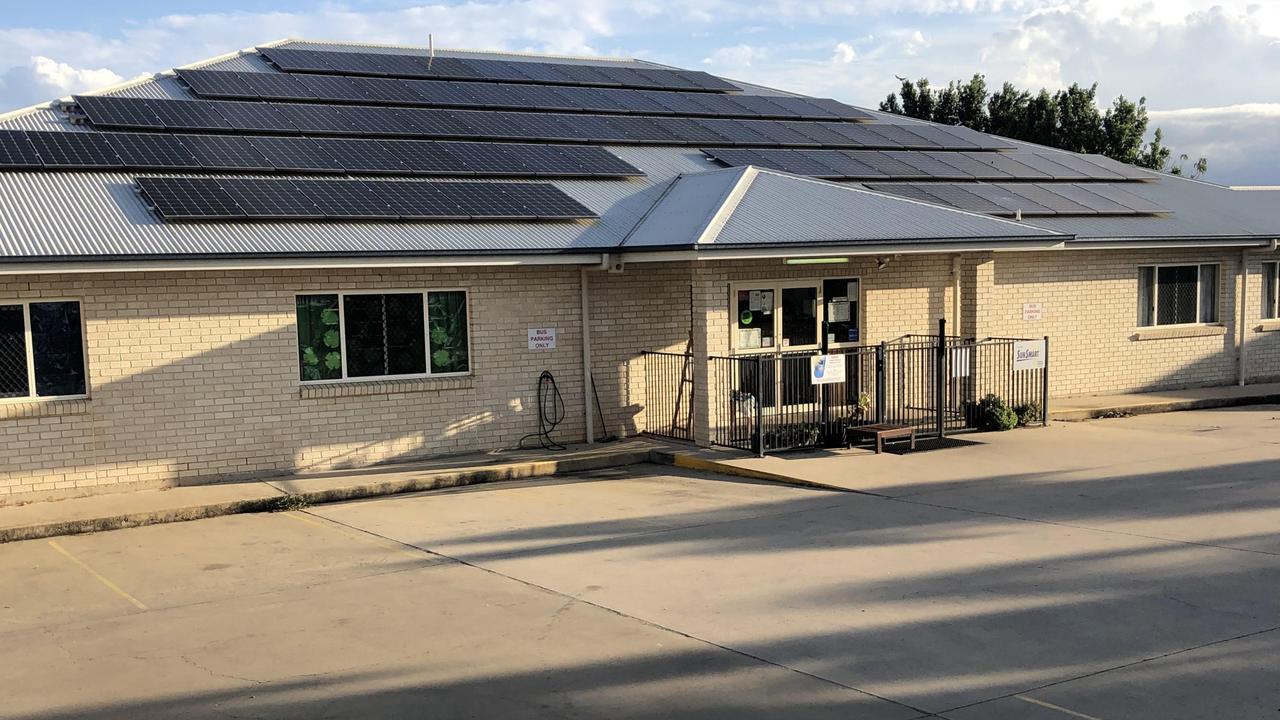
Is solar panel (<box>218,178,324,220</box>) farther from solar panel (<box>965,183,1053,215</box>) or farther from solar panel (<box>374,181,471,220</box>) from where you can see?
solar panel (<box>965,183,1053,215</box>)

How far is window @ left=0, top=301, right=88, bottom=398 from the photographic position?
12727mm

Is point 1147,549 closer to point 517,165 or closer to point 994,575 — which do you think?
point 994,575

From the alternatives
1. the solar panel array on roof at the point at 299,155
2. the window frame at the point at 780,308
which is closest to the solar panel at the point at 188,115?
the solar panel array on roof at the point at 299,155

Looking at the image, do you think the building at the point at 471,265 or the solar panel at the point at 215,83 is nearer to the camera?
the building at the point at 471,265

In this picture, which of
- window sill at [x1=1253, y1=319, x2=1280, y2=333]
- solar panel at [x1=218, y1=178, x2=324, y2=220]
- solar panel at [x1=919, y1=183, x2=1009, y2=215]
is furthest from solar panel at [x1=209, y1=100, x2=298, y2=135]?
window sill at [x1=1253, y1=319, x2=1280, y2=333]

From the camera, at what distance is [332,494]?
13234mm

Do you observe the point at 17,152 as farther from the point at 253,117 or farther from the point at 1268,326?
the point at 1268,326

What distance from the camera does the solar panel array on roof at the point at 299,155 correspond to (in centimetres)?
1499

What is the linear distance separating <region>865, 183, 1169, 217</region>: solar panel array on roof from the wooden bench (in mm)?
5076

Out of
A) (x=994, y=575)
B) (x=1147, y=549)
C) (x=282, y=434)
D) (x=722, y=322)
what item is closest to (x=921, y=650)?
(x=994, y=575)

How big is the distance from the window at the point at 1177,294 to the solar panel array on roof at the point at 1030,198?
3.84ft

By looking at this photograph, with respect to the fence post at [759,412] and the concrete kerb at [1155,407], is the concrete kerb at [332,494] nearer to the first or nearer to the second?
the fence post at [759,412]

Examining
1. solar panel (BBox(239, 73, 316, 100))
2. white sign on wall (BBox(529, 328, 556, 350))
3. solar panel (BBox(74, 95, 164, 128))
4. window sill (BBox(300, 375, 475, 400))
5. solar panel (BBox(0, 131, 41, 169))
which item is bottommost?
window sill (BBox(300, 375, 475, 400))

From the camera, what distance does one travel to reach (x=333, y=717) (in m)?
6.53
